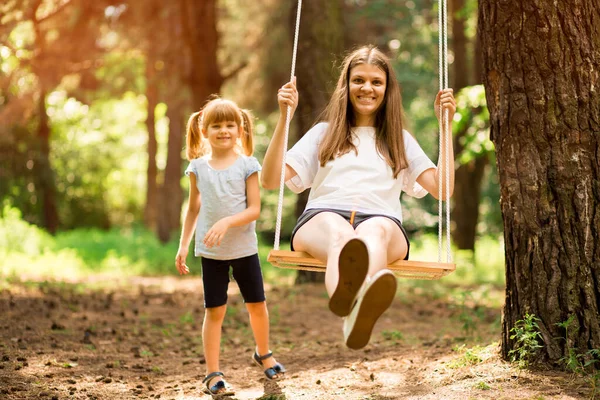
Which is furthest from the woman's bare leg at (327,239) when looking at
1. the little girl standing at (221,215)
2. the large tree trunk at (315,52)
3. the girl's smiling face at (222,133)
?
the large tree trunk at (315,52)

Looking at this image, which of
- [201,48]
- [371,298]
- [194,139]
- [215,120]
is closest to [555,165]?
[371,298]

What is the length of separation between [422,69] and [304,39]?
772cm

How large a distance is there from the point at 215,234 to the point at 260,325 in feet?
2.47

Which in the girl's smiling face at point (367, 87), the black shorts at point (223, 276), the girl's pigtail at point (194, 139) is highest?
the girl's smiling face at point (367, 87)

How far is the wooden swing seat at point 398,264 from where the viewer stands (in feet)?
10.7

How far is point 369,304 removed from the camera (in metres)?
2.97

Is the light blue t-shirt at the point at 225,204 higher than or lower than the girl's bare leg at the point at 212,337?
higher

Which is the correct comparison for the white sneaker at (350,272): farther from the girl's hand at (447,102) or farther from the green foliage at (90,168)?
the green foliage at (90,168)

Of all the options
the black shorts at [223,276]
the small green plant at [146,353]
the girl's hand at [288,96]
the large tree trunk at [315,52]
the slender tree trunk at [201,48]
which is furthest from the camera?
the slender tree trunk at [201,48]

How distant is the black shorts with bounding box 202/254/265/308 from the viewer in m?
4.12

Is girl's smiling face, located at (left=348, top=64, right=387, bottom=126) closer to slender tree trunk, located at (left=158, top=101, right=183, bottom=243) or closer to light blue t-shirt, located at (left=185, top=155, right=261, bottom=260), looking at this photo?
light blue t-shirt, located at (left=185, top=155, right=261, bottom=260)

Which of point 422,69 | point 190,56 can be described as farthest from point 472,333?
point 422,69

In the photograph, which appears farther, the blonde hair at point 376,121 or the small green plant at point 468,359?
the small green plant at point 468,359

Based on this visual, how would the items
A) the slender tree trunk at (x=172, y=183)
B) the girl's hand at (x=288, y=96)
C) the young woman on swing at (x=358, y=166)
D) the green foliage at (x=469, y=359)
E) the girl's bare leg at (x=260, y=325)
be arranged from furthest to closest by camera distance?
the slender tree trunk at (x=172, y=183)
the girl's bare leg at (x=260, y=325)
the green foliage at (x=469, y=359)
the girl's hand at (x=288, y=96)
the young woman on swing at (x=358, y=166)
